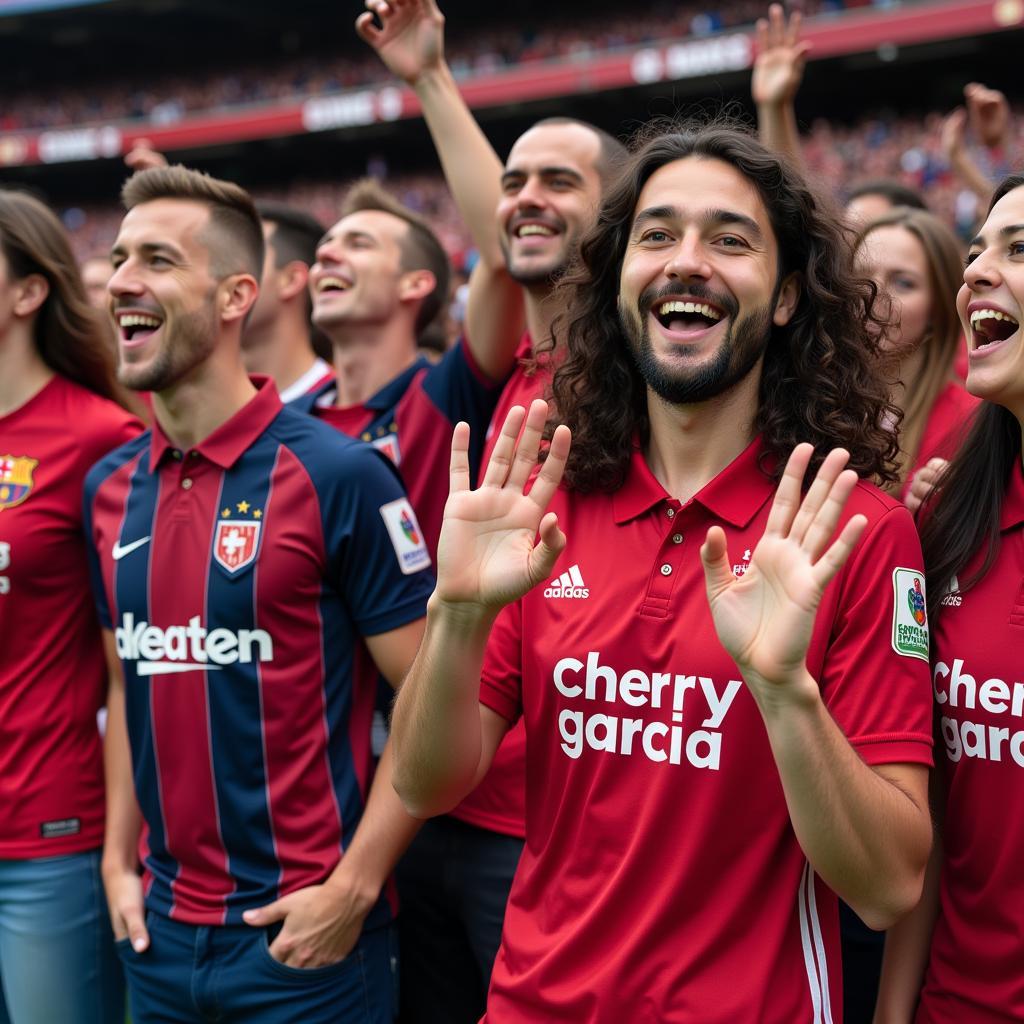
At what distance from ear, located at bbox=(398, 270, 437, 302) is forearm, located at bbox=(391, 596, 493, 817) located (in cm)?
241

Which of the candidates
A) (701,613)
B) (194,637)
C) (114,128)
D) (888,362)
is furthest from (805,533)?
(114,128)

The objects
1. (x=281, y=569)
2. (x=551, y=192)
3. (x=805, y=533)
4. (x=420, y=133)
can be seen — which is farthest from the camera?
(x=420, y=133)

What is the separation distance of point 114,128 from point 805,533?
103ft

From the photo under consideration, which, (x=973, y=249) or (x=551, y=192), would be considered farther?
(x=551, y=192)

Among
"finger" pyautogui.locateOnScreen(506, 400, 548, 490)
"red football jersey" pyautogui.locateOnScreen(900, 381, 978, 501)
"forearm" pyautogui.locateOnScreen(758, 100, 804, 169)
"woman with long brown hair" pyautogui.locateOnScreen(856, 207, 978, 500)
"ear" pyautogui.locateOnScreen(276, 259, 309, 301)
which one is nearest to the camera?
"finger" pyautogui.locateOnScreen(506, 400, 548, 490)

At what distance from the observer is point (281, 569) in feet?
8.84

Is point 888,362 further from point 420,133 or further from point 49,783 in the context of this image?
point 420,133

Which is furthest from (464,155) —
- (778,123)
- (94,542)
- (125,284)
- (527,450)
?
(527,450)

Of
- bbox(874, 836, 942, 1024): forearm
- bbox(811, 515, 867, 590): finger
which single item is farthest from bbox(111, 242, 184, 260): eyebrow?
bbox(874, 836, 942, 1024): forearm

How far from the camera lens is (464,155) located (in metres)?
3.65

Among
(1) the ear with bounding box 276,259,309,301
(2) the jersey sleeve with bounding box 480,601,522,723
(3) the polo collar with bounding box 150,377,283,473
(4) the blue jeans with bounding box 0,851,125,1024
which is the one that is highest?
(1) the ear with bounding box 276,259,309,301

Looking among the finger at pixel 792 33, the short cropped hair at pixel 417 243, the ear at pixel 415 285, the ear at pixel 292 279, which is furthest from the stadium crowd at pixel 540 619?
the finger at pixel 792 33

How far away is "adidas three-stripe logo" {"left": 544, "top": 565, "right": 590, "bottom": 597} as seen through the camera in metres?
2.17

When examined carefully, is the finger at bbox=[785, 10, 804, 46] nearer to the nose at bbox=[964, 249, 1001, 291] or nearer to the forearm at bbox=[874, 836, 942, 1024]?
the nose at bbox=[964, 249, 1001, 291]
